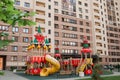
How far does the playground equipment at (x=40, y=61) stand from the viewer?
33372 millimetres

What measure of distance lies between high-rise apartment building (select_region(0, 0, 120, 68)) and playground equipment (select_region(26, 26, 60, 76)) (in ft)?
40.1

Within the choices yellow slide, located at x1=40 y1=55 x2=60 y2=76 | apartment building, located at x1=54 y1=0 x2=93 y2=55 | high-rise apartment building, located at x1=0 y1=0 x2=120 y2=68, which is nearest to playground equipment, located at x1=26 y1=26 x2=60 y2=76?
yellow slide, located at x1=40 y1=55 x2=60 y2=76

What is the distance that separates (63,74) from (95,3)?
46.5m

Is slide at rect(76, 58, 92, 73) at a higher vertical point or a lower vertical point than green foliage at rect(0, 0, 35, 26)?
lower

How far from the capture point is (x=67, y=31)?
206ft

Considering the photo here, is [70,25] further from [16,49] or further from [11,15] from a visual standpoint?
[11,15]

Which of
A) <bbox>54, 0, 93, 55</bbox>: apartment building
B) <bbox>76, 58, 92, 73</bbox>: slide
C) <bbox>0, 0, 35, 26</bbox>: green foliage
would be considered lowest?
<bbox>76, 58, 92, 73</bbox>: slide

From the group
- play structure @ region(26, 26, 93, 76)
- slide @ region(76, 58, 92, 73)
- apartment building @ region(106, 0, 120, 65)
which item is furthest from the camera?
apartment building @ region(106, 0, 120, 65)

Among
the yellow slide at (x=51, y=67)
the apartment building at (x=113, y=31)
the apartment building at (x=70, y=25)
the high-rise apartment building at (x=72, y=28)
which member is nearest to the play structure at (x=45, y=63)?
the yellow slide at (x=51, y=67)

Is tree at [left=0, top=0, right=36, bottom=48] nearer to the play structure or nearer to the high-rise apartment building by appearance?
the play structure

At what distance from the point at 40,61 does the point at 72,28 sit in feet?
104

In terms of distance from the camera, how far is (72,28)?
64.5 meters

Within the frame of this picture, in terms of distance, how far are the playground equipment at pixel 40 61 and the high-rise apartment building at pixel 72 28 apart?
12224 millimetres

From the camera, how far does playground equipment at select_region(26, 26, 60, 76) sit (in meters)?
33.4
